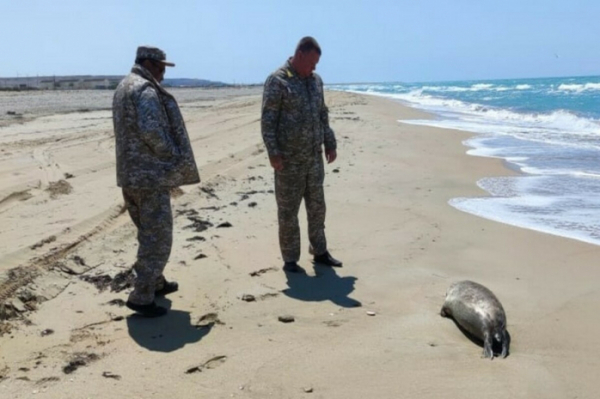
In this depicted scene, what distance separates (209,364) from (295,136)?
2.35 meters

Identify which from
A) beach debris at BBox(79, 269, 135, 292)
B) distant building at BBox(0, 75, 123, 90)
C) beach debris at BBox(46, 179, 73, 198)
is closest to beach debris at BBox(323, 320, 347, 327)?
beach debris at BBox(79, 269, 135, 292)

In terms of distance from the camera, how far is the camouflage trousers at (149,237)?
456cm

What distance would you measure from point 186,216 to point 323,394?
184 inches

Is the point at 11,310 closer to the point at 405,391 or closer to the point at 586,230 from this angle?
the point at 405,391

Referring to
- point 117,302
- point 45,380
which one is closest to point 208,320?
point 117,302

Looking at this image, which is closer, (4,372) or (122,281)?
(4,372)

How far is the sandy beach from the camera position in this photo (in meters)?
3.69

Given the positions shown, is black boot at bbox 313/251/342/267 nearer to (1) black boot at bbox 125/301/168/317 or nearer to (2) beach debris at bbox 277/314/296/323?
(2) beach debris at bbox 277/314/296/323

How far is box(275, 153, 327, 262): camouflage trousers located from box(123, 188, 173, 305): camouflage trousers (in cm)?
133

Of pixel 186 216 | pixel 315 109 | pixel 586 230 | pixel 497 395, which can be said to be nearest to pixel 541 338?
pixel 497 395

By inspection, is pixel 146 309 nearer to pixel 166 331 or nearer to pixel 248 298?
pixel 166 331

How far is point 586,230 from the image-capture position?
7.42 meters

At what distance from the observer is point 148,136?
4.35m

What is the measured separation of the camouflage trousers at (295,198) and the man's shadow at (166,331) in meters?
1.35
